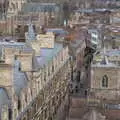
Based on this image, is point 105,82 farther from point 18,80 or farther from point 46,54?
point 46,54

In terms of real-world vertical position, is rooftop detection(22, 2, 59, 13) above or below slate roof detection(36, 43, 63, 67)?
above

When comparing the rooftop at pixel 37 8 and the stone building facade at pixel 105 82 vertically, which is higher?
the rooftop at pixel 37 8

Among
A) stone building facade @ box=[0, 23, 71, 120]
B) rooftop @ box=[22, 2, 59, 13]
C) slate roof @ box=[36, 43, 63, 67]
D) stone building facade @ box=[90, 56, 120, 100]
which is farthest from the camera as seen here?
rooftop @ box=[22, 2, 59, 13]

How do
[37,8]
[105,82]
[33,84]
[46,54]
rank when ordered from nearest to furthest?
[33,84]
[105,82]
[46,54]
[37,8]

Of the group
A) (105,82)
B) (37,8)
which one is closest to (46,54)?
(105,82)

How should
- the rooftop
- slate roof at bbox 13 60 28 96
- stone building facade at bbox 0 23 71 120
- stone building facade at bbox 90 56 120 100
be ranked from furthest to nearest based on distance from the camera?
the rooftop, stone building facade at bbox 90 56 120 100, slate roof at bbox 13 60 28 96, stone building facade at bbox 0 23 71 120

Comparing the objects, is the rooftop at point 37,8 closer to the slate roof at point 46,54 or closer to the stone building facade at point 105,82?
the slate roof at point 46,54

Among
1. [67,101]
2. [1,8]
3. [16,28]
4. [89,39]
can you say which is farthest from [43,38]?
[1,8]

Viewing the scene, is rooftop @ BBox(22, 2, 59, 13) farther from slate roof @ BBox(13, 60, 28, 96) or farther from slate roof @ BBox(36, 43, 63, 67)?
slate roof @ BBox(13, 60, 28, 96)

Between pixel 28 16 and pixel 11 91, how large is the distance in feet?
260

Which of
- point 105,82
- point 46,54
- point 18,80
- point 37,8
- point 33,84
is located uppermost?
point 37,8

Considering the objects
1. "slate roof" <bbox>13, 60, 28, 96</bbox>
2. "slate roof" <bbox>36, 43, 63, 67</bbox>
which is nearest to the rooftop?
"slate roof" <bbox>36, 43, 63, 67</bbox>

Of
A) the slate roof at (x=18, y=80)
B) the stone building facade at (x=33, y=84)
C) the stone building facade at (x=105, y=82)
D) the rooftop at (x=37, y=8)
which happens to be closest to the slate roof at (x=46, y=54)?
the stone building facade at (x=33, y=84)

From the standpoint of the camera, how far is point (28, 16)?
115 metres
